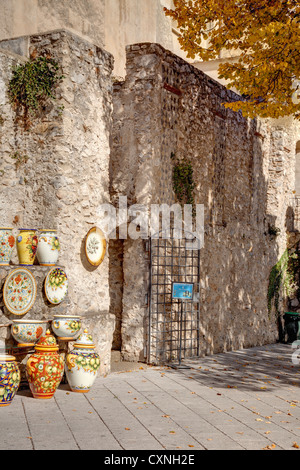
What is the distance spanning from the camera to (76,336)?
21.9ft

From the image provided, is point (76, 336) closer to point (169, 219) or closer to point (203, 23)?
point (169, 219)

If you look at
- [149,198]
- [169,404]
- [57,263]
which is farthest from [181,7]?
[169,404]

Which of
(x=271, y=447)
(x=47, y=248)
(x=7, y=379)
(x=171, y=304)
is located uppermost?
(x=47, y=248)

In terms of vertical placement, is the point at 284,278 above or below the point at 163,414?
above

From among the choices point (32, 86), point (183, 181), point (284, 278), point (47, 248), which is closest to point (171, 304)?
point (183, 181)

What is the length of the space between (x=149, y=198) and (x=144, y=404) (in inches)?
132

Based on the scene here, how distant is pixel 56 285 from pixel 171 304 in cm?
275

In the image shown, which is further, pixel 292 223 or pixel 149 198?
pixel 292 223

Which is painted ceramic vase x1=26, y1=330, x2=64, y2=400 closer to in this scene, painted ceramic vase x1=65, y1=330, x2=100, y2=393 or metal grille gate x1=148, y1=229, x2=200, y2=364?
painted ceramic vase x1=65, y1=330, x2=100, y2=393

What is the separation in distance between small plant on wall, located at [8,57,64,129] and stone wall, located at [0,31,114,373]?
0.08 m

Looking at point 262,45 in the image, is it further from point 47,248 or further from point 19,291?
point 19,291

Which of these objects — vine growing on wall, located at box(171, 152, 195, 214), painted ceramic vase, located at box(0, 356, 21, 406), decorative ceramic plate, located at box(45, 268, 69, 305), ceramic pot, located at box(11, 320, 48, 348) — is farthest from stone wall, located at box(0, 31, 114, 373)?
vine growing on wall, located at box(171, 152, 195, 214)

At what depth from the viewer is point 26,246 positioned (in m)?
6.22
